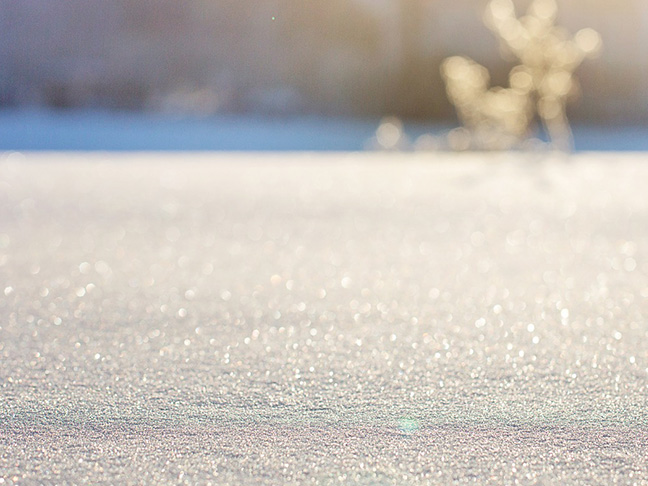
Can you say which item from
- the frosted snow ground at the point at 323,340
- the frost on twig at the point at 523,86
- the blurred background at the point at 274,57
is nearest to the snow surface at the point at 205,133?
the blurred background at the point at 274,57

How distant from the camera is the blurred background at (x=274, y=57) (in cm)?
1401

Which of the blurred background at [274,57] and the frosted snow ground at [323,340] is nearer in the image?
the frosted snow ground at [323,340]

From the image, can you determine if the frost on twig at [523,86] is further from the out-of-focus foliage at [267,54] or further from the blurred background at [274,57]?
the out-of-focus foliage at [267,54]

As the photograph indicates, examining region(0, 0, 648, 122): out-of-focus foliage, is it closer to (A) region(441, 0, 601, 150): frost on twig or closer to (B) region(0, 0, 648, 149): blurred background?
(B) region(0, 0, 648, 149): blurred background

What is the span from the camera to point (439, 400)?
2420 millimetres

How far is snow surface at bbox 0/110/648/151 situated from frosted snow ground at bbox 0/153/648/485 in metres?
3.90

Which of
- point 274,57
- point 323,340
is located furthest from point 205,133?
point 323,340

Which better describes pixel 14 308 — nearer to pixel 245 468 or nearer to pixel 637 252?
pixel 245 468

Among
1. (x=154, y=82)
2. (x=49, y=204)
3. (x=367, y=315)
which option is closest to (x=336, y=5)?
(x=154, y=82)

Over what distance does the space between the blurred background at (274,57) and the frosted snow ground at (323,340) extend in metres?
8.54

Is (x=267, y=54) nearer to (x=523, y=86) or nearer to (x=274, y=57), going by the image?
(x=274, y=57)

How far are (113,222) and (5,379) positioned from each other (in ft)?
8.73

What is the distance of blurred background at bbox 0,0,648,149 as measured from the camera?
14.0m

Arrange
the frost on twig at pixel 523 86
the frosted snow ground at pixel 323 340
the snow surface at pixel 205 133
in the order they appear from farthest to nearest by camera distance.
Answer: the frost on twig at pixel 523 86, the snow surface at pixel 205 133, the frosted snow ground at pixel 323 340
